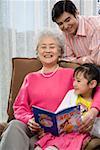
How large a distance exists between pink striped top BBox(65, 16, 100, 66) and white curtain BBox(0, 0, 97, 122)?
575 millimetres

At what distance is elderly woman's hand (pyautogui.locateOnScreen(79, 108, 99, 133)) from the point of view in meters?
1.83

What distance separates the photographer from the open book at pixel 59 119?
1.70 m

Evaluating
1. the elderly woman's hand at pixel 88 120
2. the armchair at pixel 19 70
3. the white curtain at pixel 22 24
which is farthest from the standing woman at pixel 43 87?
the white curtain at pixel 22 24

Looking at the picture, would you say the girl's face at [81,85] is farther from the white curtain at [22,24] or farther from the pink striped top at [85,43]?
the white curtain at [22,24]

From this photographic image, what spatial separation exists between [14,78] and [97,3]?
1.05 meters

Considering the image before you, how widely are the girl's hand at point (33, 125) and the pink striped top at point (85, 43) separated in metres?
0.57

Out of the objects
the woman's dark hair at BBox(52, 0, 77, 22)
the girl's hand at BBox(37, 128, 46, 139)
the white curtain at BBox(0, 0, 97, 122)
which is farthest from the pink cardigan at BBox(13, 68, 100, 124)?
the white curtain at BBox(0, 0, 97, 122)

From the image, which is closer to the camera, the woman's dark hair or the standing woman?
the standing woman

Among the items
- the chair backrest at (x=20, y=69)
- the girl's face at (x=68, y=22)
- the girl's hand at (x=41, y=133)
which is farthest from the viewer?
the chair backrest at (x=20, y=69)

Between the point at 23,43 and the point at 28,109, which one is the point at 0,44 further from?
the point at 28,109

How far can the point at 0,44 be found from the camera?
9.62 feet

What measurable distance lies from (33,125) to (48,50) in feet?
1.72

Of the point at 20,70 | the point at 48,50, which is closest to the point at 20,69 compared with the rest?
the point at 20,70

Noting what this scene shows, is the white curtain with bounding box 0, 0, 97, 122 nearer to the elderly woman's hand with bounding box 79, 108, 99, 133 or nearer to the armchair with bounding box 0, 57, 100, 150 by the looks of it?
the armchair with bounding box 0, 57, 100, 150
